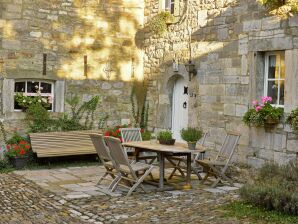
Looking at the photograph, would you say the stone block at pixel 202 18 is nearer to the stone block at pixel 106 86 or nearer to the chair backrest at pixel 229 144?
the stone block at pixel 106 86

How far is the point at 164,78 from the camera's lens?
10.4 meters

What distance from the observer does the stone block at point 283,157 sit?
7318mm

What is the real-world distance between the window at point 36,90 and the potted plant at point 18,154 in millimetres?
937

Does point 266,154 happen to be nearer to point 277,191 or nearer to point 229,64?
point 229,64

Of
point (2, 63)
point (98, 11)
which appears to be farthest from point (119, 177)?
point (98, 11)

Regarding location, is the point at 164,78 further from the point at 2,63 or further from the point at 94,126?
the point at 2,63

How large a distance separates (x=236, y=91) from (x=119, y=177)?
2.88 m

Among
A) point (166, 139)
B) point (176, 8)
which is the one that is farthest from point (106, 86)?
point (166, 139)

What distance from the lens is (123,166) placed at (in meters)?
6.91

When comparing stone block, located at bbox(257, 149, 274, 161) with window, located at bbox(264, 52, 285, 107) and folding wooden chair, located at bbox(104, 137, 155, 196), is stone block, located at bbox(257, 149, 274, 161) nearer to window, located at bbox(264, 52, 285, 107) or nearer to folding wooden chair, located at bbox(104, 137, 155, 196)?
window, located at bbox(264, 52, 285, 107)

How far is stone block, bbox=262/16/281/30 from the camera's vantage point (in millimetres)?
7645

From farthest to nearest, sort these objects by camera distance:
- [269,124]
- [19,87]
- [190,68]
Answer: [19,87] → [190,68] → [269,124]

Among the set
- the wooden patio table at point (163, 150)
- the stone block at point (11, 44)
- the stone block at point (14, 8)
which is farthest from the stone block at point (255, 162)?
the stone block at point (14, 8)

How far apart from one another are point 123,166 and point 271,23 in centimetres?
340
